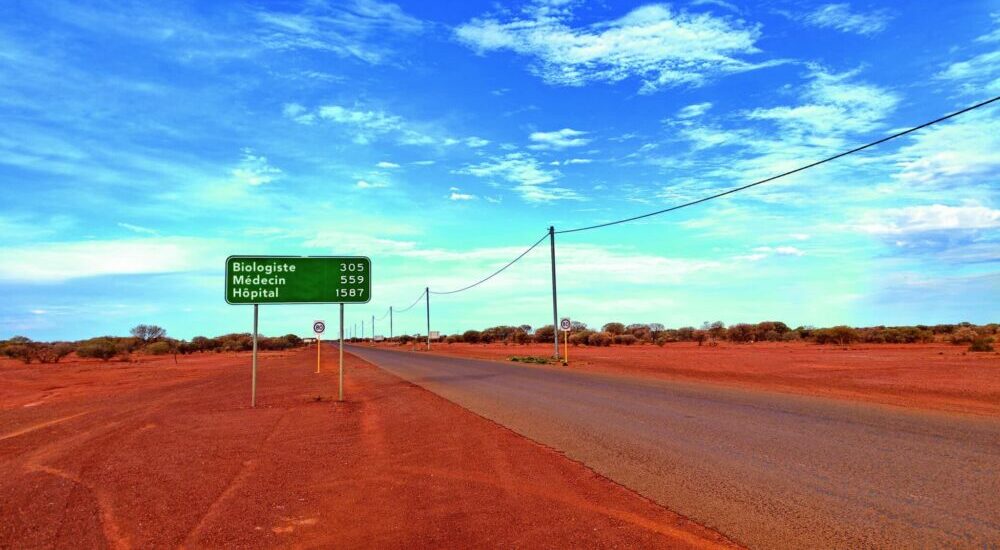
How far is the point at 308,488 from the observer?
24.4ft

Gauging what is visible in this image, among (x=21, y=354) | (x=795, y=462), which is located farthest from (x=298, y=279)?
(x=21, y=354)

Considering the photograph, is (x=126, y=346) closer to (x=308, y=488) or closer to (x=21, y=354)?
(x=21, y=354)

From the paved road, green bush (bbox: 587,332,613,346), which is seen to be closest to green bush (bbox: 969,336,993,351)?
the paved road

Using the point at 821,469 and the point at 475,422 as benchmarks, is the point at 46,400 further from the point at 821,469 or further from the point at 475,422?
the point at 821,469

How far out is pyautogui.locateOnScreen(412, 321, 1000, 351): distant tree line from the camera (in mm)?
59438

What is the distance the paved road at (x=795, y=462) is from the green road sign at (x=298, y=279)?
4569mm

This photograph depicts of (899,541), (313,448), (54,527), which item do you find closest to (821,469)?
(899,541)

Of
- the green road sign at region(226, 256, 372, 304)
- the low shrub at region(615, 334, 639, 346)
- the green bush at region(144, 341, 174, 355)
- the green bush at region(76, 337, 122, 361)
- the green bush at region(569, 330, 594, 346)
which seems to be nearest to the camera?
the green road sign at region(226, 256, 372, 304)

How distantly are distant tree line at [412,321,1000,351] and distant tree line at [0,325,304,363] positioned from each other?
49.9m

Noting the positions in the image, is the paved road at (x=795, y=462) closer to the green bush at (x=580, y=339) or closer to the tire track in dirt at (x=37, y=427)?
the tire track in dirt at (x=37, y=427)

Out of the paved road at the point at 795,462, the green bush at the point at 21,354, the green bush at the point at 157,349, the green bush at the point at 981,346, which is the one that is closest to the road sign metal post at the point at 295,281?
the paved road at the point at 795,462

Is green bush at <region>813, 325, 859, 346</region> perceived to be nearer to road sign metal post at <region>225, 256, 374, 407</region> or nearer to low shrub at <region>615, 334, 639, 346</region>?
low shrub at <region>615, 334, 639, 346</region>

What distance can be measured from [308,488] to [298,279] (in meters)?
10.2

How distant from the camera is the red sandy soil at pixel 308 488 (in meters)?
5.52
